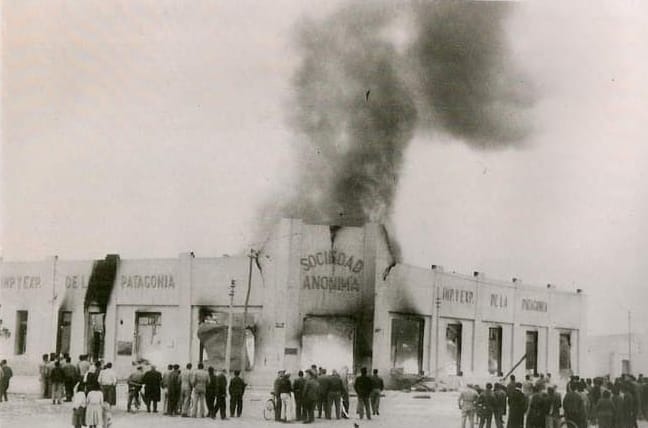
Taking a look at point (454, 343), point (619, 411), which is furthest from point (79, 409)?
point (454, 343)

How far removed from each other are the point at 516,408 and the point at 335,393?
9.71ft

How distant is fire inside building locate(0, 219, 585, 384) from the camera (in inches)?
723

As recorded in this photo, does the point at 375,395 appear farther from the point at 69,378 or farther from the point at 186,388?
the point at 69,378

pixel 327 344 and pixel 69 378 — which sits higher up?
pixel 327 344

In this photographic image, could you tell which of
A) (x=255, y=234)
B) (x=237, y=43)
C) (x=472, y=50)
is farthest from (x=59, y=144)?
(x=472, y=50)

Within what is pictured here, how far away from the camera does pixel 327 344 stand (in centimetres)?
1905

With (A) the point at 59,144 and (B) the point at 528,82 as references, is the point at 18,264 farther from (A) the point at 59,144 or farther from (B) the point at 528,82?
(B) the point at 528,82

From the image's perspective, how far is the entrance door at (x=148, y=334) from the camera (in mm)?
20156

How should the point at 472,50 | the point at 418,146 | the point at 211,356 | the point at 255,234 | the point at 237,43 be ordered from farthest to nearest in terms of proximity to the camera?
the point at 211,356 → the point at 255,234 → the point at 418,146 → the point at 472,50 → the point at 237,43

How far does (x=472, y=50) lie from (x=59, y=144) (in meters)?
6.29

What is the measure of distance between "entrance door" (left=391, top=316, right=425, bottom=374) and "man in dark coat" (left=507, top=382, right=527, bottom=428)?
22.1 ft

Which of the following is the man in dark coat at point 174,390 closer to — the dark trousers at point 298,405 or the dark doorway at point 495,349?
the dark trousers at point 298,405

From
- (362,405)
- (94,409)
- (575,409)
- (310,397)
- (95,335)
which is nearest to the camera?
(94,409)

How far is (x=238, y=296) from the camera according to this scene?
19875mm
